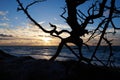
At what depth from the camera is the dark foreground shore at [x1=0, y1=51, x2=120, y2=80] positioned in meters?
4.31

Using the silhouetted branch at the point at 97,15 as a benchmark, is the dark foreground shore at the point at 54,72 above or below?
below

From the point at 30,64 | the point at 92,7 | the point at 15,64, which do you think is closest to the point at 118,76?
the point at 92,7

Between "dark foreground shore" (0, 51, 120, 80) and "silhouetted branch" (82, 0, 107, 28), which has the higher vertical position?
"silhouetted branch" (82, 0, 107, 28)

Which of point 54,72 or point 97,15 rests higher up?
point 97,15

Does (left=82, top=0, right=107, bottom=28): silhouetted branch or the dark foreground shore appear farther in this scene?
the dark foreground shore

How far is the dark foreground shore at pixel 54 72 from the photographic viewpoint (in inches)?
170

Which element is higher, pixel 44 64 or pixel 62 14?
pixel 62 14

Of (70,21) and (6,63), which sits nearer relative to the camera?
(70,21)

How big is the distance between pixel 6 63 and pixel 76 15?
A: 189cm

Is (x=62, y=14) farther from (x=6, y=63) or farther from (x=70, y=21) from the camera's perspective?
(x=6, y=63)

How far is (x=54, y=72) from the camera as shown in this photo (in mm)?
4348

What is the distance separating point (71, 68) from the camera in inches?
175

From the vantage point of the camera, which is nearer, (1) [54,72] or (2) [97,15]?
(2) [97,15]

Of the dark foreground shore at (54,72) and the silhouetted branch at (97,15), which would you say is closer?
the silhouetted branch at (97,15)
